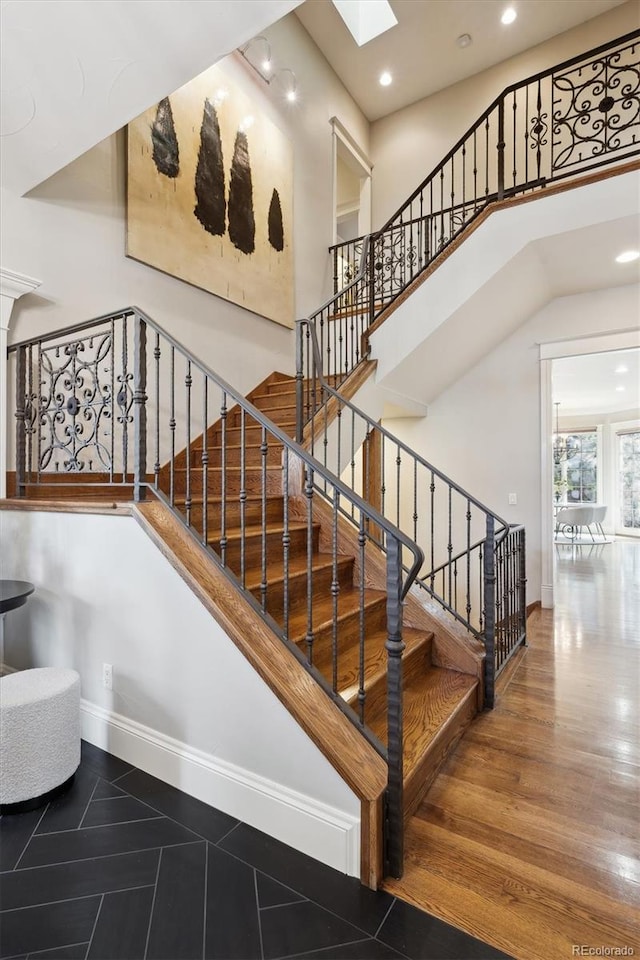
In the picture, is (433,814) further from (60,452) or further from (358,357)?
(358,357)

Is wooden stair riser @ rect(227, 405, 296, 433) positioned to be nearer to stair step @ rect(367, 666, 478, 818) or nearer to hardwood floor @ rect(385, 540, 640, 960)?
stair step @ rect(367, 666, 478, 818)

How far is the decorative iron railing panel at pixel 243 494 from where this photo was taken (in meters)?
1.64

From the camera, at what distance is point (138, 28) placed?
1.94 m

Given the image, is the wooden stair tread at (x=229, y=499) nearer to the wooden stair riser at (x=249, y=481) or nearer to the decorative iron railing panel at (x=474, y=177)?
the wooden stair riser at (x=249, y=481)

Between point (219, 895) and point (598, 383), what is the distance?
30.3 ft

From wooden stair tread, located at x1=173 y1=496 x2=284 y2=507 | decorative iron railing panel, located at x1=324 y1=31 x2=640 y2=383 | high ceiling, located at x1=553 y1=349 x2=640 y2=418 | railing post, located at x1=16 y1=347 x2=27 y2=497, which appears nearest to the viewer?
wooden stair tread, located at x1=173 y1=496 x2=284 y2=507

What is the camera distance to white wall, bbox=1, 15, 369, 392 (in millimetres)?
2926

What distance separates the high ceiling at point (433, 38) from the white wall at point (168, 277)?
257mm

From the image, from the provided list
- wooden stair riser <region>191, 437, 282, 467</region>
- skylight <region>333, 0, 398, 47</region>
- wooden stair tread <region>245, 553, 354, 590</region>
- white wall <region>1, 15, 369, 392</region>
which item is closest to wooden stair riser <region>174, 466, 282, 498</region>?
wooden stair riser <region>191, 437, 282, 467</region>

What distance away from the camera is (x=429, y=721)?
6.99ft

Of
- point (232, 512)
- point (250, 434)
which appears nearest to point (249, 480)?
point (232, 512)

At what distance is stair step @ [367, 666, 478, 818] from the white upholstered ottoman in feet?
4.16

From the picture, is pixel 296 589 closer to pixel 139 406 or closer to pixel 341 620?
pixel 341 620

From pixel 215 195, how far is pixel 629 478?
10.9 metres
